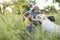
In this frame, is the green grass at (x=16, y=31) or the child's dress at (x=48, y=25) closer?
the green grass at (x=16, y=31)

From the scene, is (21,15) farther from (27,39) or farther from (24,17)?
(27,39)

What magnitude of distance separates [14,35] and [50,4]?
46 cm

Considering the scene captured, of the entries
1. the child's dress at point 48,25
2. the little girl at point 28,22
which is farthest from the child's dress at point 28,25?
the child's dress at point 48,25

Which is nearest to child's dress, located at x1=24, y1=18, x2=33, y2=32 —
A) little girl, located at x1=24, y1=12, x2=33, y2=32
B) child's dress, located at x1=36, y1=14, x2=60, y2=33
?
little girl, located at x1=24, y1=12, x2=33, y2=32

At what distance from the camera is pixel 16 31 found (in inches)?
77.5

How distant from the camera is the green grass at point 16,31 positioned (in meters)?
1.93

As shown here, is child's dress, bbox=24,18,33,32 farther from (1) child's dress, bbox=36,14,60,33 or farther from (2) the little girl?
(1) child's dress, bbox=36,14,60,33

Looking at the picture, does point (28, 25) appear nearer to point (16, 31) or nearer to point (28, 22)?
point (28, 22)

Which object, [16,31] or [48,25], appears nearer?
[16,31]

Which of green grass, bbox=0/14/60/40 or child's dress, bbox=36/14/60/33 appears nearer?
green grass, bbox=0/14/60/40

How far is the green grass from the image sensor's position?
193 cm

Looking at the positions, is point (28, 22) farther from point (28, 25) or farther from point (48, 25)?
point (48, 25)

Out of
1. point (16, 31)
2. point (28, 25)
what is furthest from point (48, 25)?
point (16, 31)

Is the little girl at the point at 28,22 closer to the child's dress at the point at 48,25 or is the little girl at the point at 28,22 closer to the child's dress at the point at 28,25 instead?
the child's dress at the point at 28,25
